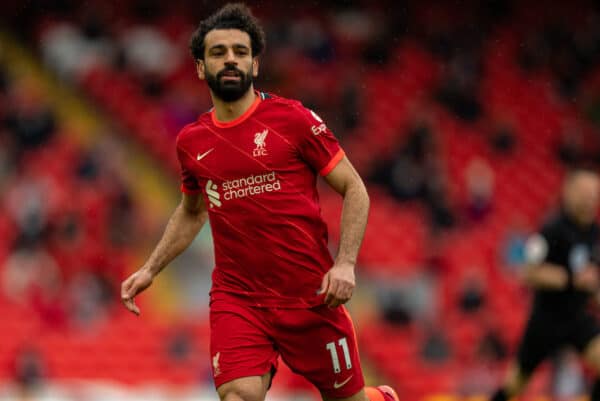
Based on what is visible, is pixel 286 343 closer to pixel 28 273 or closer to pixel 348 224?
pixel 348 224

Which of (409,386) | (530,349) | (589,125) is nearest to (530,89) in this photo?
(589,125)

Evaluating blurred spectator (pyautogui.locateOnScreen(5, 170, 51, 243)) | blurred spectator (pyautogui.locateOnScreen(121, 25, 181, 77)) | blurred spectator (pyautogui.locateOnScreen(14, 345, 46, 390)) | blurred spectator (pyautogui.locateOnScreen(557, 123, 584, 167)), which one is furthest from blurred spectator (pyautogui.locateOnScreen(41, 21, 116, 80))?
blurred spectator (pyautogui.locateOnScreen(557, 123, 584, 167))

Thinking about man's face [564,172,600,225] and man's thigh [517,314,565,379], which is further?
man's thigh [517,314,565,379]

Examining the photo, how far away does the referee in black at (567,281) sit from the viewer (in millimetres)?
7367

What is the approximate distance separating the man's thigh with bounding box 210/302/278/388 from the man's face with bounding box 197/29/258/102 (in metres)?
0.95

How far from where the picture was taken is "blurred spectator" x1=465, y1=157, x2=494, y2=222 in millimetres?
15586

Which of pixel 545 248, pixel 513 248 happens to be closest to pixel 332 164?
pixel 545 248

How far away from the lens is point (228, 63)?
16.2 ft

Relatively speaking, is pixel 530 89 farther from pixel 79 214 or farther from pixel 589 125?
pixel 79 214

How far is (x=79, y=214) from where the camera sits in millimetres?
14164

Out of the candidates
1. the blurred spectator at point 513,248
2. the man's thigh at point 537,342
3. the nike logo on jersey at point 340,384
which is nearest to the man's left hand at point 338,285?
the nike logo on jersey at point 340,384

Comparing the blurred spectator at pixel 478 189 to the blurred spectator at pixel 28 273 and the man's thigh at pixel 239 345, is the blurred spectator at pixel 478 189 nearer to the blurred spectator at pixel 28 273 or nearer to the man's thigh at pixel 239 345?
the blurred spectator at pixel 28 273

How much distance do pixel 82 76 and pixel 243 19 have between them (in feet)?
39.2

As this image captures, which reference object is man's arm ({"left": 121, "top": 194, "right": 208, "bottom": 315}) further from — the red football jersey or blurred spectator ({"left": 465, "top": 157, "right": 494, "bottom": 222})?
blurred spectator ({"left": 465, "top": 157, "right": 494, "bottom": 222})
